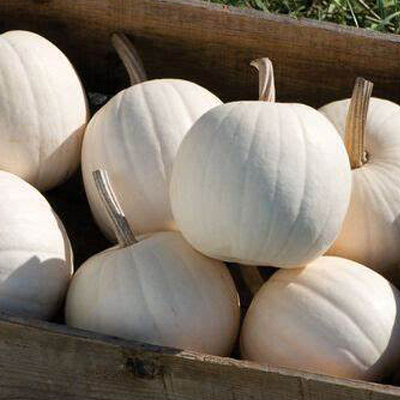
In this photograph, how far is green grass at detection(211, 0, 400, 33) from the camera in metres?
2.58

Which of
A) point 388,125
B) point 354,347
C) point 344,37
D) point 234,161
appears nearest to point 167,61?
point 344,37

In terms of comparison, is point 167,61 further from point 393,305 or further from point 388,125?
point 393,305

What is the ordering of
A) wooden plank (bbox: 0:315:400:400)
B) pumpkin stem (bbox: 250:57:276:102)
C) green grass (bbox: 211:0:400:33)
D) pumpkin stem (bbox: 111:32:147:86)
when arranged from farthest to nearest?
green grass (bbox: 211:0:400:33) → pumpkin stem (bbox: 111:32:147:86) → pumpkin stem (bbox: 250:57:276:102) → wooden plank (bbox: 0:315:400:400)

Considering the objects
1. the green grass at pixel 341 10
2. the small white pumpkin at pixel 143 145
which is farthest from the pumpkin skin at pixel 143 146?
the green grass at pixel 341 10

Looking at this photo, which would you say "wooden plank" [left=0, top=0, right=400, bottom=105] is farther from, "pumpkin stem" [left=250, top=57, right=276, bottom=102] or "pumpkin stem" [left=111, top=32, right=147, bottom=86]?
"pumpkin stem" [left=250, top=57, right=276, bottom=102]

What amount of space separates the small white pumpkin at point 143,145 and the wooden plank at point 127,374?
29 centimetres

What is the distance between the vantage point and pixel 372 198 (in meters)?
1.55

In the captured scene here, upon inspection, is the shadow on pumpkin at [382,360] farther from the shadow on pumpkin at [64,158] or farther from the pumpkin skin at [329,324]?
the shadow on pumpkin at [64,158]

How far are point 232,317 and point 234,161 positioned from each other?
249 mm

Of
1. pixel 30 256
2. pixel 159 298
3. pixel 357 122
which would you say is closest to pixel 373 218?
pixel 357 122

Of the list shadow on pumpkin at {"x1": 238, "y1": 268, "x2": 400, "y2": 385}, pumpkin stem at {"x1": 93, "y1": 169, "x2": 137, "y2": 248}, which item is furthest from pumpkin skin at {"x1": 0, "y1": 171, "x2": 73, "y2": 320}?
shadow on pumpkin at {"x1": 238, "y1": 268, "x2": 400, "y2": 385}

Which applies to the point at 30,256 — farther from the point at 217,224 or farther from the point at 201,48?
the point at 201,48

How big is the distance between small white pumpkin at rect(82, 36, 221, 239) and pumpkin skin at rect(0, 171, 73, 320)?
12 centimetres

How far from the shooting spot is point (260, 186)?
1.34 metres
